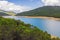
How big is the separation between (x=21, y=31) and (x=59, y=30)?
7.77 meters

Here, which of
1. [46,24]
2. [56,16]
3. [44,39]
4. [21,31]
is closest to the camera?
[21,31]

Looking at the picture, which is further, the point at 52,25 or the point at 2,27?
the point at 52,25

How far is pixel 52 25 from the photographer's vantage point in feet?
37.9

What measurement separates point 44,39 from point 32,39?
0.44 m

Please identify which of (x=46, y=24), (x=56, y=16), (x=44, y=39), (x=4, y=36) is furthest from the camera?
(x=56, y=16)

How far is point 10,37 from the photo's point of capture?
3.47 meters

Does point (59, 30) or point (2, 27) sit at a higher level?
point (2, 27)

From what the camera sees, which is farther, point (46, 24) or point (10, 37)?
point (46, 24)

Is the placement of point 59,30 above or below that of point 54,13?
below

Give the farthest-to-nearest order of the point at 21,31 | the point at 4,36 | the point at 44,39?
the point at 44,39
the point at 21,31
the point at 4,36

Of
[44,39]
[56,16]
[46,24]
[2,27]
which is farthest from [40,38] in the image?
[56,16]

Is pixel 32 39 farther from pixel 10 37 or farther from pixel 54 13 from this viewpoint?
pixel 54 13

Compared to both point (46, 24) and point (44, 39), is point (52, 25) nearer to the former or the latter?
point (46, 24)

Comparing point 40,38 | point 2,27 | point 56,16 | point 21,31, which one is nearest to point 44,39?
point 40,38
